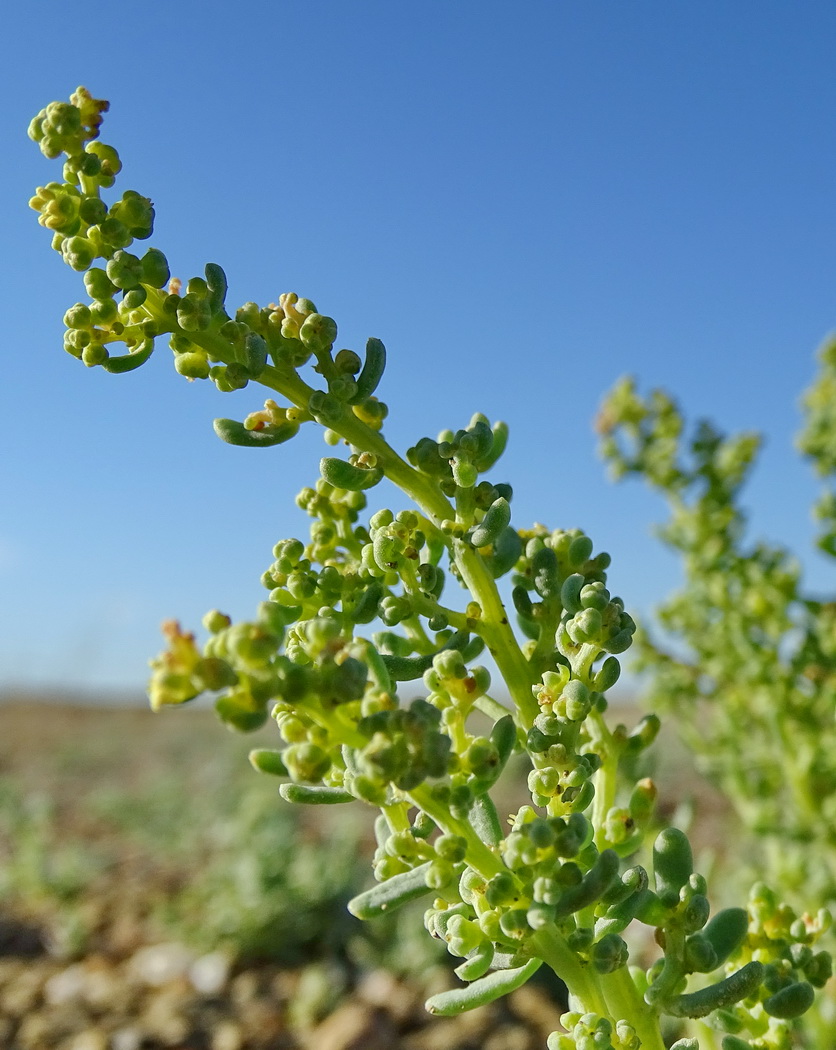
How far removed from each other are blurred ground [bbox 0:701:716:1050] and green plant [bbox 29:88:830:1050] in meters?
2.61

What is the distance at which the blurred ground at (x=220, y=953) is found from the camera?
11.9ft

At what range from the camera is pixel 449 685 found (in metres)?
1.03

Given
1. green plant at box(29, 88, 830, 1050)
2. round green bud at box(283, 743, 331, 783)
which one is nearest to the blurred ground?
green plant at box(29, 88, 830, 1050)

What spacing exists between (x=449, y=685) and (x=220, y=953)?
12.7 ft

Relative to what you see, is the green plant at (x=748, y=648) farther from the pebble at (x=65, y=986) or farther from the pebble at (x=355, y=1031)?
the pebble at (x=65, y=986)

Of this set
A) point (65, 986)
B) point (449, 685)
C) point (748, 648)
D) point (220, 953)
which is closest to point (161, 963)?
point (220, 953)

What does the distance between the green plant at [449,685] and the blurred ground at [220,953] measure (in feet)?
8.57

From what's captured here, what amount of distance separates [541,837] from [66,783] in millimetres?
11366

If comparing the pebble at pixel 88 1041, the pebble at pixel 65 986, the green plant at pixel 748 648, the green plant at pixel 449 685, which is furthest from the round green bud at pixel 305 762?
the pebble at pixel 65 986

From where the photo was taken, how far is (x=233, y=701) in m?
0.80

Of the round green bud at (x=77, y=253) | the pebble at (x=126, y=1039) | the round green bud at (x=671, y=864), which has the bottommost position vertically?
the round green bud at (x=671, y=864)

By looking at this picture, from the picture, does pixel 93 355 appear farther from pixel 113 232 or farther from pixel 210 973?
pixel 210 973

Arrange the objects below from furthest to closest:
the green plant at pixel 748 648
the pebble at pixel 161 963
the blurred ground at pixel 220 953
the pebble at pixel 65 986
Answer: the pebble at pixel 161 963
the pebble at pixel 65 986
the blurred ground at pixel 220 953
the green plant at pixel 748 648

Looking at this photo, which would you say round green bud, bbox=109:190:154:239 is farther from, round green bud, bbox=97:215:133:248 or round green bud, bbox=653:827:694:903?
round green bud, bbox=653:827:694:903
